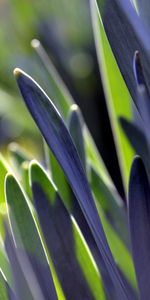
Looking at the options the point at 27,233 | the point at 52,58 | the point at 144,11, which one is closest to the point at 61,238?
the point at 27,233

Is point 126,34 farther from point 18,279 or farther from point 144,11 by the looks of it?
point 18,279

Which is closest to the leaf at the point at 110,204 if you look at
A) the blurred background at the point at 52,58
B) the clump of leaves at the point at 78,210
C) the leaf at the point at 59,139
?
the clump of leaves at the point at 78,210

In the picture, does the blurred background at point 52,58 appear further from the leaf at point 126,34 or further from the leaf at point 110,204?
the leaf at point 126,34

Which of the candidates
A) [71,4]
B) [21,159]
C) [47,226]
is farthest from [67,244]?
[71,4]

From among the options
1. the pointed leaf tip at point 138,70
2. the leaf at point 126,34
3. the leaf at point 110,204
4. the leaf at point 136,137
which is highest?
the leaf at point 126,34

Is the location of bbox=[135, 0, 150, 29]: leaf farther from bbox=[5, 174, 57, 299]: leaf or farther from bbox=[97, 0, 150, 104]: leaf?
bbox=[5, 174, 57, 299]: leaf

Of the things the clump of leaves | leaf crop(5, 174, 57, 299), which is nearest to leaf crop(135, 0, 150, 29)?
the clump of leaves
